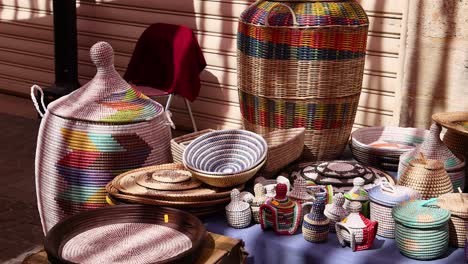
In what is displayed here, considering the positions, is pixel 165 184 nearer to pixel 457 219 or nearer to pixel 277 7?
pixel 277 7

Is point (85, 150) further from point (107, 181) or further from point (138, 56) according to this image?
point (138, 56)

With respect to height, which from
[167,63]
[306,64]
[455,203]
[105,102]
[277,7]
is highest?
[277,7]

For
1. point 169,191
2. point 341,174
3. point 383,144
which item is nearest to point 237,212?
point 169,191

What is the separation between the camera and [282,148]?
119 inches

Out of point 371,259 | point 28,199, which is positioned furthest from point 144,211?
point 28,199

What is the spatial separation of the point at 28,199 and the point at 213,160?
8.57 feet

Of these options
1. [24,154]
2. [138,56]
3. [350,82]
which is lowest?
[24,154]

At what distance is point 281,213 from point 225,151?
514 mm

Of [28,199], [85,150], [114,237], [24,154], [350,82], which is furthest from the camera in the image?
[24,154]

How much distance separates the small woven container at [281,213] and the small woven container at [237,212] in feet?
0.22

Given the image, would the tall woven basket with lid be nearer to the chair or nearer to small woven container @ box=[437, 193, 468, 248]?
small woven container @ box=[437, 193, 468, 248]

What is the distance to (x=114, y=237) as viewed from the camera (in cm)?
249

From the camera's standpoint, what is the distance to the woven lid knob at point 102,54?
9.88ft

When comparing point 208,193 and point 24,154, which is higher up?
point 208,193
